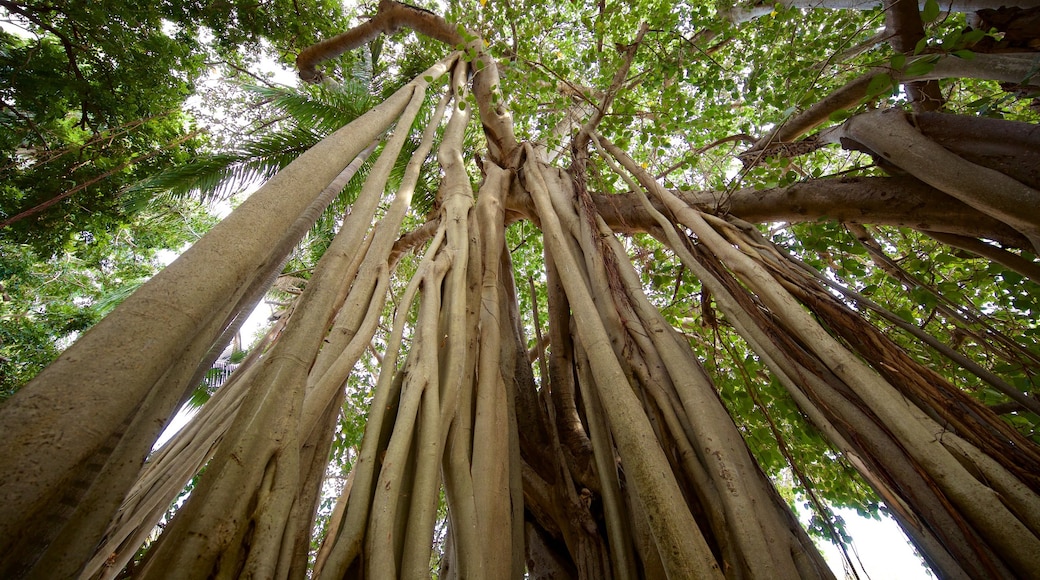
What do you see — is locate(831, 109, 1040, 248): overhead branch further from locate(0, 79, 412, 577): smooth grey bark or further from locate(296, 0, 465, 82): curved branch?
locate(296, 0, 465, 82): curved branch

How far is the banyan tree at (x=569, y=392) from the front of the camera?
942 mm

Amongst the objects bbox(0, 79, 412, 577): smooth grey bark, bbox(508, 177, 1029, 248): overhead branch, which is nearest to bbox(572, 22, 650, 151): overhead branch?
bbox(508, 177, 1029, 248): overhead branch

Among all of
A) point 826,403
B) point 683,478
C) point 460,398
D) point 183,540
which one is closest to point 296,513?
point 183,540

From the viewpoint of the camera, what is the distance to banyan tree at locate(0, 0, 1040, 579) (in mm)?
942

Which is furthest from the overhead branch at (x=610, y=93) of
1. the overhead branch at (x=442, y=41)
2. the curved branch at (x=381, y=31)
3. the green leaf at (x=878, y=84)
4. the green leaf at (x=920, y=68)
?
the curved branch at (x=381, y=31)

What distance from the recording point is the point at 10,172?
2.82 m

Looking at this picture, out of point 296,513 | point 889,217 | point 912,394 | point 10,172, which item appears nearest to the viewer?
point 296,513

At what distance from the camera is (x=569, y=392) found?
7.59 feet

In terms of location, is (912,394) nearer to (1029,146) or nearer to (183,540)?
(1029,146)

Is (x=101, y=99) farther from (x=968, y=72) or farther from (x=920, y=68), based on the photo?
(x=968, y=72)

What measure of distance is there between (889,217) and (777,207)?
484 millimetres

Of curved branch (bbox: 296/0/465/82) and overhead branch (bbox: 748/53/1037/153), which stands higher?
curved branch (bbox: 296/0/465/82)

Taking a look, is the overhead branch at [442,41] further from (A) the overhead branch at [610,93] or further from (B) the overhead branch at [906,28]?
(B) the overhead branch at [906,28]

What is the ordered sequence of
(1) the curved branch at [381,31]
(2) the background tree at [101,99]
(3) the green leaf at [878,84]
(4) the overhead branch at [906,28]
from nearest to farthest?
(3) the green leaf at [878,84]
(4) the overhead branch at [906,28]
(2) the background tree at [101,99]
(1) the curved branch at [381,31]
